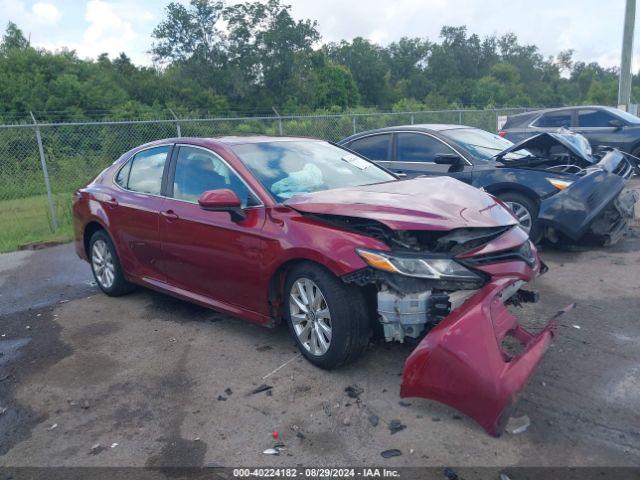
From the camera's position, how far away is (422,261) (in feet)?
11.8

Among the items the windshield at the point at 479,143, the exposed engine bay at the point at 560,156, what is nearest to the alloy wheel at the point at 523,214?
the exposed engine bay at the point at 560,156

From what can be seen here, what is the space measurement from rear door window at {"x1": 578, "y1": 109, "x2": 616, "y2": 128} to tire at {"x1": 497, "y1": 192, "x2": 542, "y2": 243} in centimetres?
722

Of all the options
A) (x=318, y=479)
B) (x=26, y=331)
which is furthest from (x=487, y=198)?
(x=26, y=331)

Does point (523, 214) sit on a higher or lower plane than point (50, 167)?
lower

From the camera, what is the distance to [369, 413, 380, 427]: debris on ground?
134 inches

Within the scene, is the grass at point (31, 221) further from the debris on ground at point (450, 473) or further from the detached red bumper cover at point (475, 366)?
the debris on ground at point (450, 473)

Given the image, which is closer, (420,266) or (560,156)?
(420,266)

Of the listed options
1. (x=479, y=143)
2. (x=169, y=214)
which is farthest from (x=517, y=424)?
(x=479, y=143)

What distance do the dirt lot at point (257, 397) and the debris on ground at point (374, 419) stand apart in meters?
0.03

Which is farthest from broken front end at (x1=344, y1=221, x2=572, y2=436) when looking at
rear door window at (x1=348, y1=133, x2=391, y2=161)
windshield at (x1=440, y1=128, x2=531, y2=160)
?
rear door window at (x1=348, y1=133, x2=391, y2=161)

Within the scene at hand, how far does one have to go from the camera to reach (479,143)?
7945 mm

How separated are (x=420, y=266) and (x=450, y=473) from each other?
1220mm

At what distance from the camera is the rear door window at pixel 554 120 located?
43.3 ft

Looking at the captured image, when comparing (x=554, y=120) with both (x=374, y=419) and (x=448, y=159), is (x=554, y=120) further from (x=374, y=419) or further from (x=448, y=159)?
(x=374, y=419)
